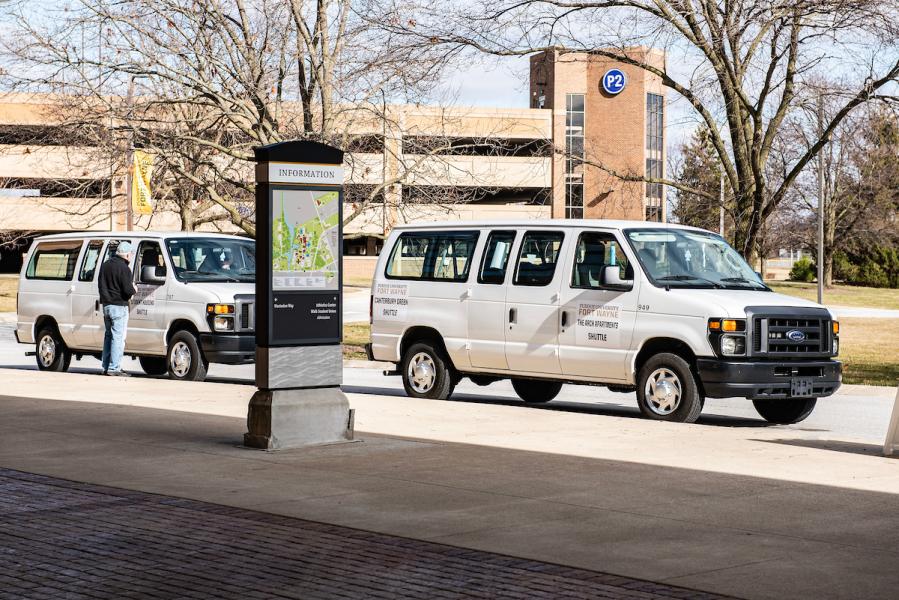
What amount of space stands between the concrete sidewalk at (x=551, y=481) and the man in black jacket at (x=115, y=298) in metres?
3.32

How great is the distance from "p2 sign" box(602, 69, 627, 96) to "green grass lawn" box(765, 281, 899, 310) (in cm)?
2588

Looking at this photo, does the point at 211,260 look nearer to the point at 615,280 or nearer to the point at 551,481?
the point at 615,280

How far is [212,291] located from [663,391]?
6875 millimetres

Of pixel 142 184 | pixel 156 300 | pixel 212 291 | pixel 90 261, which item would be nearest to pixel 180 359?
pixel 156 300

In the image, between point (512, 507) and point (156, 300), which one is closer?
point (512, 507)

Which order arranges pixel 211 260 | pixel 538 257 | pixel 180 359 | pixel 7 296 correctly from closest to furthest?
pixel 538 257, pixel 180 359, pixel 211 260, pixel 7 296

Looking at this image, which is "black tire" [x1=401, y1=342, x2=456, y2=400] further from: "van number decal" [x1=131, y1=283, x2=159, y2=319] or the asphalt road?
"van number decal" [x1=131, y1=283, x2=159, y2=319]

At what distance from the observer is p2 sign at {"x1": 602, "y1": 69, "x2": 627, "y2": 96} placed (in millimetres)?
94156

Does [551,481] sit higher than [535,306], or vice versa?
[535,306]

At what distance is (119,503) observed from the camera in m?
8.73

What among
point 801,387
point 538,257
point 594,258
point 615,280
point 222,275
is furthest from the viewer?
point 222,275

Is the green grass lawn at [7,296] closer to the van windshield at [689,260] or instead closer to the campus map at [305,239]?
the van windshield at [689,260]

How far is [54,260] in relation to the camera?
66.4ft

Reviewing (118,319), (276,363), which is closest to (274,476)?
(276,363)
